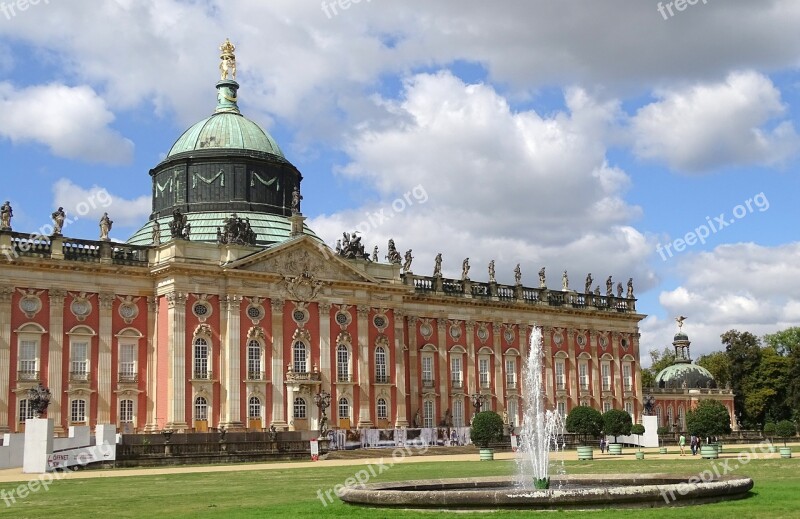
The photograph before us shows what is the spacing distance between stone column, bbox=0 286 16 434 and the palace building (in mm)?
72

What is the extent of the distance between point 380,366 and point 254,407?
32.7ft

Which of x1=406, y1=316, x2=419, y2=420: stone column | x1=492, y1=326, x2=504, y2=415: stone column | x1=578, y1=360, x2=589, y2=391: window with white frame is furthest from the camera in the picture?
x1=578, y1=360, x2=589, y2=391: window with white frame

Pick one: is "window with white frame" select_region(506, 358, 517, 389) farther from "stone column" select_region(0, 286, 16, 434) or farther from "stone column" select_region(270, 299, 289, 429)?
"stone column" select_region(0, 286, 16, 434)

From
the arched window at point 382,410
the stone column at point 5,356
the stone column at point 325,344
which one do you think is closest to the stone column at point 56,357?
the stone column at point 5,356

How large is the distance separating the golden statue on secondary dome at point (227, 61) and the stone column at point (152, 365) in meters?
21.0

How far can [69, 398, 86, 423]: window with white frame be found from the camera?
53.7 m

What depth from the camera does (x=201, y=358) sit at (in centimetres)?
5722

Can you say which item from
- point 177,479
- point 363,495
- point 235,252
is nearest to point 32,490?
point 177,479

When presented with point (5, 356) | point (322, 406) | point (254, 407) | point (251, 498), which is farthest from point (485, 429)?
point (251, 498)

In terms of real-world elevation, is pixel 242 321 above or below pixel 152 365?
above

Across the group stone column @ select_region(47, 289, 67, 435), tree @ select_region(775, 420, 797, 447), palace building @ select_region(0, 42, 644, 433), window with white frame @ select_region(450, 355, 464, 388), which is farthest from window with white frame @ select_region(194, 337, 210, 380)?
tree @ select_region(775, 420, 797, 447)

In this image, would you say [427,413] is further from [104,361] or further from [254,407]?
[104,361]

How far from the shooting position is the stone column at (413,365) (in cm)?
6805

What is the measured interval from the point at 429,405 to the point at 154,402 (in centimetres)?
2059
